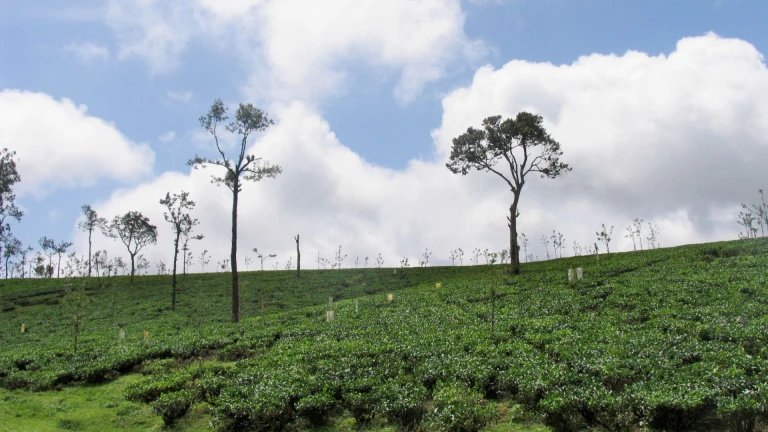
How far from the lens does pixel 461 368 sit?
13.6m

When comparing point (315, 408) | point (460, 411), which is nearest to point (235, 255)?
point (315, 408)

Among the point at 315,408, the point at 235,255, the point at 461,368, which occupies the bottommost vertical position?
the point at 315,408

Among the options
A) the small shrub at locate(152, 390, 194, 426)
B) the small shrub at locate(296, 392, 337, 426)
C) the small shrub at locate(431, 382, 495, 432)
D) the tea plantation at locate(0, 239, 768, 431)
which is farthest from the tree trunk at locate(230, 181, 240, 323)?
the small shrub at locate(431, 382, 495, 432)

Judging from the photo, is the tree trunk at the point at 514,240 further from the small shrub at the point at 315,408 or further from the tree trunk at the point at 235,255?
the small shrub at the point at 315,408

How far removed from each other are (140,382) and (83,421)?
87.4 inches

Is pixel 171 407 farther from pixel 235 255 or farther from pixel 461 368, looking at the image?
pixel 235 255

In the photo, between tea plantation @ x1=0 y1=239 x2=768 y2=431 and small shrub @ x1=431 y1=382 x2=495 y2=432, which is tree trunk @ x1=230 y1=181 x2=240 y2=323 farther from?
small shrub @ x1=431 y1=382 x2=495 y2=432

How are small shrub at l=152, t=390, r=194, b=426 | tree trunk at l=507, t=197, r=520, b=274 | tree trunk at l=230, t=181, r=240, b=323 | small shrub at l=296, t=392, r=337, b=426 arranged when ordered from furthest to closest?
tree trunk at l=507, t=197, r=520, b=274 → tree trunk at l=230, t=181, r=240, b=323 → small shrub at l=152, t=390, r=194, b=426 → small shrub at l=296, t=392, r=337, b=426

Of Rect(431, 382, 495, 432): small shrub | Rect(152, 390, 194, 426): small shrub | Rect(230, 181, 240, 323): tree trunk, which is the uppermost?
Rect(230, 181, 240, 323): tree trunk

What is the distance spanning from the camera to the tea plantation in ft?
34.0

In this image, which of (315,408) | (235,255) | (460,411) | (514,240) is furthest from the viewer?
(514,240)

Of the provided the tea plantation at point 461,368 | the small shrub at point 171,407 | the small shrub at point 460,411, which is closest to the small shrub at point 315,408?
the tea plantation at point 461,368

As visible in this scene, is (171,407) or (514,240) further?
(514,240)

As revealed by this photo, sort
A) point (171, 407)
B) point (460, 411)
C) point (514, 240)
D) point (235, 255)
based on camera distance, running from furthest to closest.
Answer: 1. point (514, 240)
2. point (235, 255)
3. point (171, 407)
4. point (460, 411)
